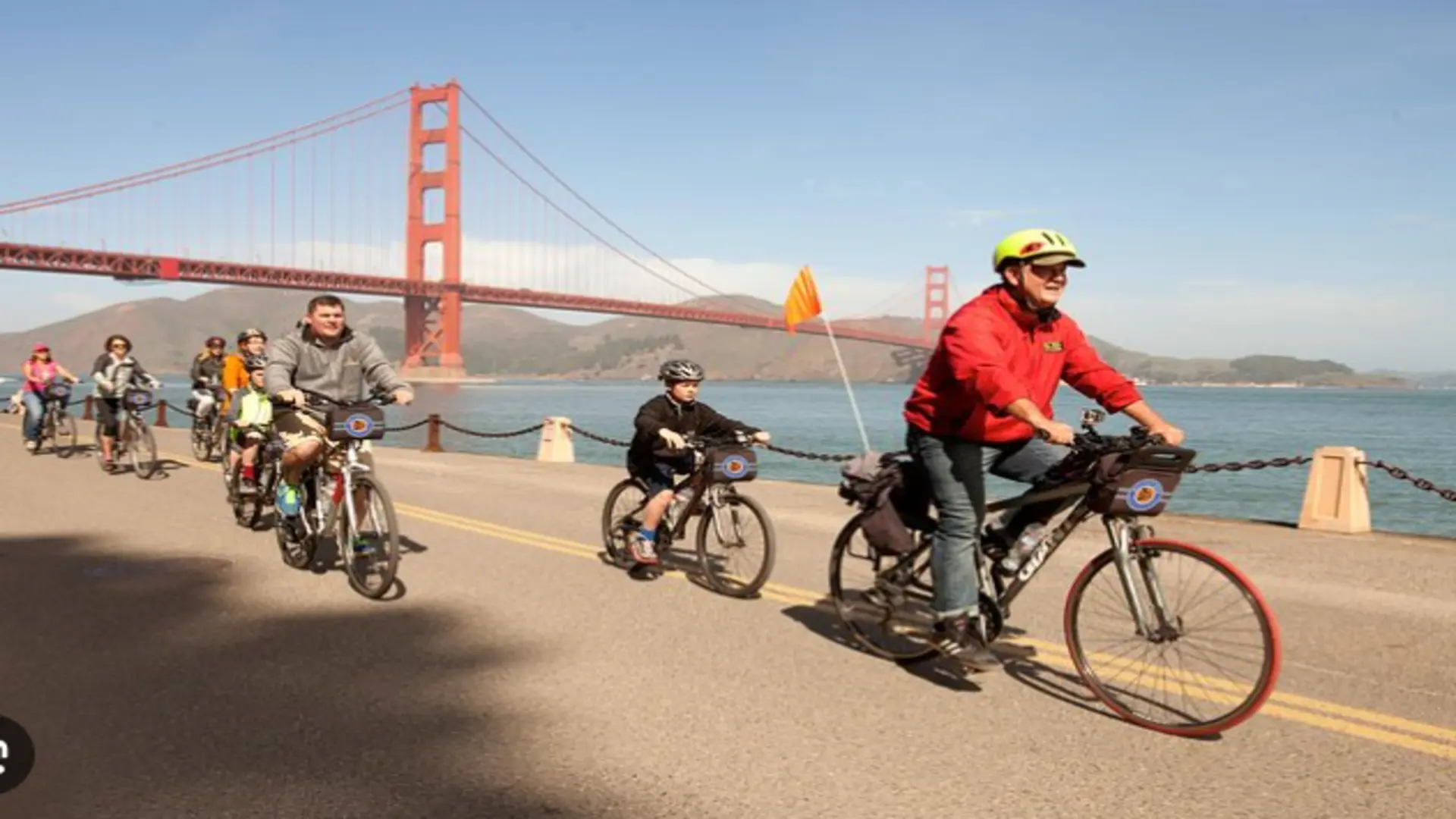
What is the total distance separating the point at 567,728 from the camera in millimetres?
3824

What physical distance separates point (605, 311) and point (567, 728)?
78.6 metres

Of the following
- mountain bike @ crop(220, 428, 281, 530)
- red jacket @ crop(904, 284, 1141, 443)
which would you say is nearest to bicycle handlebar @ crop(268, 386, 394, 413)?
mountain bike @ crop(220, 428, 281, 530)

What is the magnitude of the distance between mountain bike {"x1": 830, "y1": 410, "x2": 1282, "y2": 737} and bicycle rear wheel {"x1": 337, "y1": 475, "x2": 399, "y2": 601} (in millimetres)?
3008

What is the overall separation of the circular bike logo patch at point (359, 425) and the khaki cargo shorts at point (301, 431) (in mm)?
362

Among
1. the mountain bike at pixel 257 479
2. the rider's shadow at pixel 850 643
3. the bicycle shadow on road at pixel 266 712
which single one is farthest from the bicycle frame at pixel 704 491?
the mountain bike at pixel 257 479

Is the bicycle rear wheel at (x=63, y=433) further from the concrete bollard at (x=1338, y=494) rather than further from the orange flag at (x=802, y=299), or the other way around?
the concrete bollard at (x=1338, y=494)

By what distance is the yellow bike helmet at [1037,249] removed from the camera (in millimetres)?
4051

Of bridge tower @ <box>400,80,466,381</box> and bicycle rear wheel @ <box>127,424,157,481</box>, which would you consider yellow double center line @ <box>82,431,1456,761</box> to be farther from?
bridge tower @ <box>400,80,466,381</box>

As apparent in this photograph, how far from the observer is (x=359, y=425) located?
6.15 m

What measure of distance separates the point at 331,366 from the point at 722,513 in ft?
9.39

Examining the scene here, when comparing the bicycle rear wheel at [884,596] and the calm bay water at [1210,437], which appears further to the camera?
the calm bay water at [1210,437]

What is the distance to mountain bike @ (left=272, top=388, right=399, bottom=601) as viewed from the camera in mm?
6008

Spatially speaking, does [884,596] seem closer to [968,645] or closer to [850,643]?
[850,643]

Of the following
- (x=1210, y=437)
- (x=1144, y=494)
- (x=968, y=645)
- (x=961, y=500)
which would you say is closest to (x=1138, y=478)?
(x=1144, y=494)
